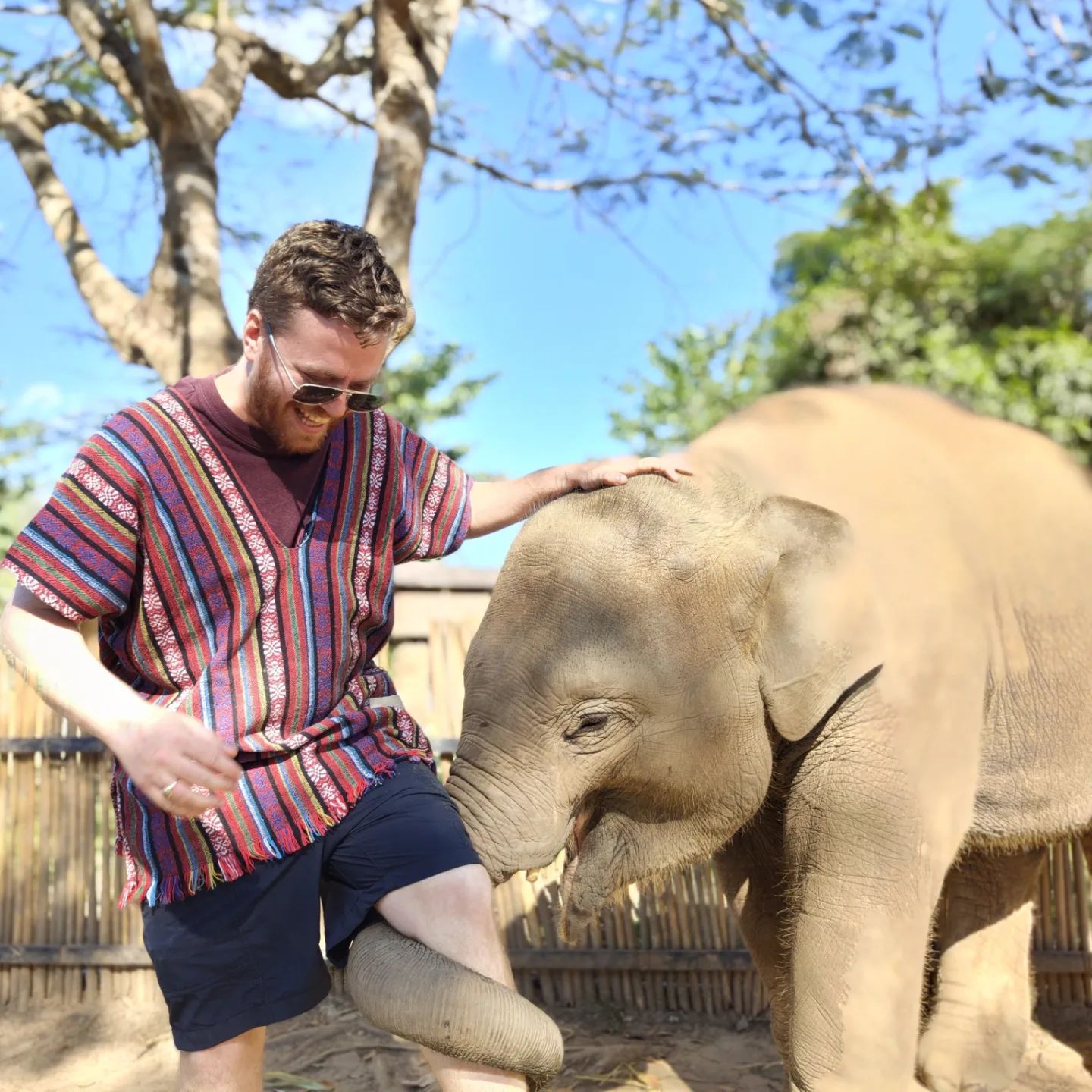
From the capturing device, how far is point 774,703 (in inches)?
99.6

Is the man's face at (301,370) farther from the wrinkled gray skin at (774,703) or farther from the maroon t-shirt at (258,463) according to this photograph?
the wrinkled gray skin at (774,703)

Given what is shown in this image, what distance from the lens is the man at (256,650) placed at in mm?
2105

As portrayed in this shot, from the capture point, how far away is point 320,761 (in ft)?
7.34

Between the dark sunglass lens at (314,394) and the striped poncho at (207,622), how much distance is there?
0.22m

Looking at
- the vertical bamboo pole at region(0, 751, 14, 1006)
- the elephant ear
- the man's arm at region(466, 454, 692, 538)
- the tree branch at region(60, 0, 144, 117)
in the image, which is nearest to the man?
the man's arm at region(466, 454, 692, 538)

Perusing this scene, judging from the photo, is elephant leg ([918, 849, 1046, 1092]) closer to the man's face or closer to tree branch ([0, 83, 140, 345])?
the man's face

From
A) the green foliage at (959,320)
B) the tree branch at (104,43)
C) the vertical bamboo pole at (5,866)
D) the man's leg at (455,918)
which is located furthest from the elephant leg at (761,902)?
the green foliage at (959,320)

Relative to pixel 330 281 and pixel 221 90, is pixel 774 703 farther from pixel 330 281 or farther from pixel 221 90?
pixel 221 90

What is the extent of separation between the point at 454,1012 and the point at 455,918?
0.23 m

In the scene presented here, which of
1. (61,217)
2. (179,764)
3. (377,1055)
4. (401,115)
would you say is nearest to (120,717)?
(179,764)

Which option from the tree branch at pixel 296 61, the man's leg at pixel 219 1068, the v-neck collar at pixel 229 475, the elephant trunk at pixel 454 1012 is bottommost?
the man's leg at pixel 219 1068

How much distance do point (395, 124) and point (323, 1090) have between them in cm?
439

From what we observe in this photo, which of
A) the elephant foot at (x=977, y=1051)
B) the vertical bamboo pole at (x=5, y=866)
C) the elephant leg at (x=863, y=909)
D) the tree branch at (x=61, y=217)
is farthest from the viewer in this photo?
the tree branch at (x=61, y=217)

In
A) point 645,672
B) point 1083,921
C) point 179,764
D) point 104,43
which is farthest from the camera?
point 104,43
